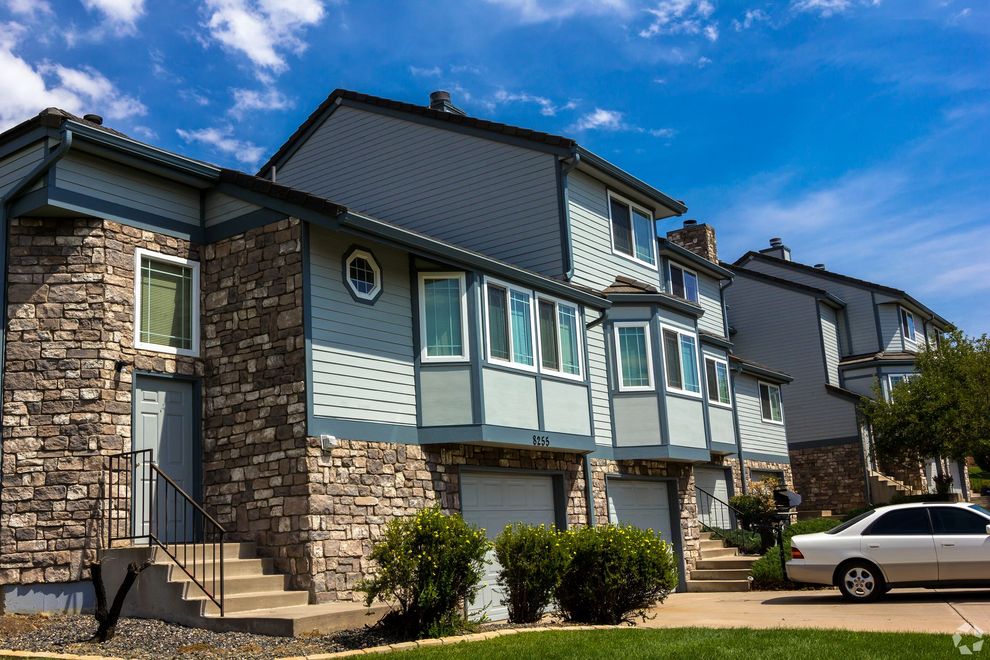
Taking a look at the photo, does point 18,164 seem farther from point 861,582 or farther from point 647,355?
point 861,582

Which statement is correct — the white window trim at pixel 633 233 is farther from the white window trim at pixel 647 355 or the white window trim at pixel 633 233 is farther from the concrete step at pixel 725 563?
the concrete step at pixel 725 563

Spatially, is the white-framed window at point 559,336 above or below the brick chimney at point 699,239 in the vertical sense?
below

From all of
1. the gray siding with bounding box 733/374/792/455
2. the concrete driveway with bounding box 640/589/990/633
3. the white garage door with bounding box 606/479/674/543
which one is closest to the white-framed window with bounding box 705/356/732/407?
the gray siding with bounding box 733/374/792/455

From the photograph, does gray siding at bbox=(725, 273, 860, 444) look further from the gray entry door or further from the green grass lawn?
the gray entry door

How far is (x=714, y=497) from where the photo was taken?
22.9 metres

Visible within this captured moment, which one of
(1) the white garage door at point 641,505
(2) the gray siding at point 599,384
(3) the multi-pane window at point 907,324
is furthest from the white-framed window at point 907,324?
(2) the gray siding at point 599,384

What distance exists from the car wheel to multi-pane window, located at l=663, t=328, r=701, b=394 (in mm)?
5966

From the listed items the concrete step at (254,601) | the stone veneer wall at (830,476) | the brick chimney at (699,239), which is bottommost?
the concrete step at (254,601)

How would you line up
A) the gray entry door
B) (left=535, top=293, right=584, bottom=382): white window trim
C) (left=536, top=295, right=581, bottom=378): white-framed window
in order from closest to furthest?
the gray entry door → (left=535, top=293, right=584, bottom=382): white window trim → (left=536, top=295, right=581, bottom=378): white-framed window

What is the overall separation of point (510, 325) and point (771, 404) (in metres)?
15.7

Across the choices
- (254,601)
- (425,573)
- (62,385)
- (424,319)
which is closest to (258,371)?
(62,385)

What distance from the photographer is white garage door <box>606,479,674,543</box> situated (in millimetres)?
18623

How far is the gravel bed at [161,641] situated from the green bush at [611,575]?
280 centimetres

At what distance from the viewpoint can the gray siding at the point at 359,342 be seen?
12805mm
